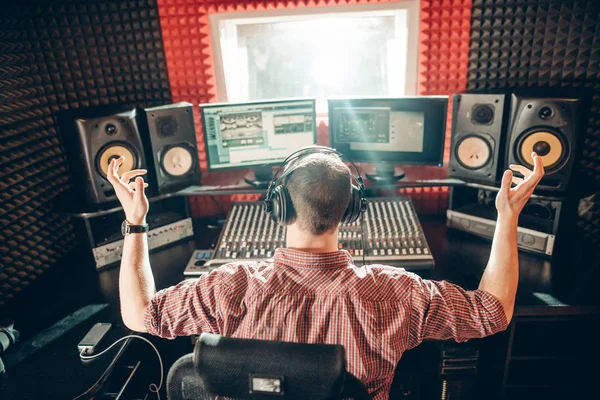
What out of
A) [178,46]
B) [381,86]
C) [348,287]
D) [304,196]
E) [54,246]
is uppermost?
[178,46]

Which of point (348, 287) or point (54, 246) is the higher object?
point (348, 287)

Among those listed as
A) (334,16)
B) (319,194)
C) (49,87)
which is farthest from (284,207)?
(49,87)

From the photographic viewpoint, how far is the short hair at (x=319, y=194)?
1.15m

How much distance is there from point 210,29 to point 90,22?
610 mm

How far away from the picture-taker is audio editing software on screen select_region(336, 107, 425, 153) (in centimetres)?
215

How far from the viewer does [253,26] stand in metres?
2.63

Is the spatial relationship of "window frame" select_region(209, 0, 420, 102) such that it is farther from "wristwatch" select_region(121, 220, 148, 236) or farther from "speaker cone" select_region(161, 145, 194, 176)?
"wristwatch" select_region(121, 220, 148, 236)

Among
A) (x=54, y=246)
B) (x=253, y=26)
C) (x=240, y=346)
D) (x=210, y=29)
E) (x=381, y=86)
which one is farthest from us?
(x=381, y=86)

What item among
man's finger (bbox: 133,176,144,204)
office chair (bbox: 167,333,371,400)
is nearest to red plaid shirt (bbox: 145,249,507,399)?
office chair (bbox: 167,333,371,400)

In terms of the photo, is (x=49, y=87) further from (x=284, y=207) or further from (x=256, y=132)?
(x=284, y=207)

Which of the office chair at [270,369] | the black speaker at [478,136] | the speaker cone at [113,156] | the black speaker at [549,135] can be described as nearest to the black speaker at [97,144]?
the speaker cone at [113,156]

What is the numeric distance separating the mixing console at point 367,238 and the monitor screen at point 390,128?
256 mm

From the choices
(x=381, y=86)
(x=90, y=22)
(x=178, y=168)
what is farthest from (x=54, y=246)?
(x=381, y=86)

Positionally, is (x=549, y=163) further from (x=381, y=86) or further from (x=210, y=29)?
(x=210, y=29)
